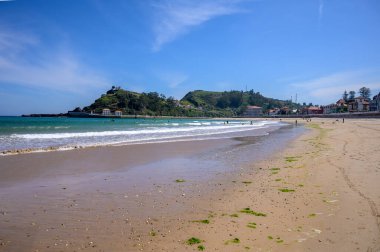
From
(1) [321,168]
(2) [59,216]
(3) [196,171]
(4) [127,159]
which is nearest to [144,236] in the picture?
(2) [59,216]

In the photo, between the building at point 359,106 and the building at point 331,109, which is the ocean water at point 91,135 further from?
the building at point 331,109

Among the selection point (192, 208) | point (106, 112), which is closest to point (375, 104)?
point (106, 112)

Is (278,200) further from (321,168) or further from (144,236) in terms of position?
(321,168)

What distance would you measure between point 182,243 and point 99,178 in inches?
224

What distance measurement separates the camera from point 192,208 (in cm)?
654

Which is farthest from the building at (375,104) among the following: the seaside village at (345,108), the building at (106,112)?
the building at (106,112)

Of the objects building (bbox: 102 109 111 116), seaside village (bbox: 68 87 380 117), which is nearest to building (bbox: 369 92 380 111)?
seaside village (bbox: 68 87 380 117)

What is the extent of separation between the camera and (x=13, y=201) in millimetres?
6926

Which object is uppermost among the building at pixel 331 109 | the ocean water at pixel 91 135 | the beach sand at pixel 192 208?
the building at pixel 331 109

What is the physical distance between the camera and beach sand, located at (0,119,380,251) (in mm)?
4766

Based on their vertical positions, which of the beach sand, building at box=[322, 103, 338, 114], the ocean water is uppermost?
building at box=[322, 103, 338, 114]

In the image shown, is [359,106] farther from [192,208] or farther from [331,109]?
[192,208]

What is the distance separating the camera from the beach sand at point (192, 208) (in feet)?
15.6

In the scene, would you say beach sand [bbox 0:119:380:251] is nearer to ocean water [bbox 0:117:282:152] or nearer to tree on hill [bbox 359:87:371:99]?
ocean water [bbox 0:117:282:152]
